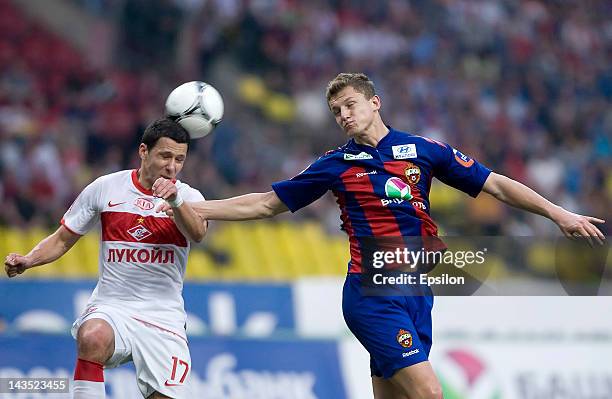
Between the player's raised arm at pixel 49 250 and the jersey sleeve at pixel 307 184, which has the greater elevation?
the jersey sleeve at pixel 307 184

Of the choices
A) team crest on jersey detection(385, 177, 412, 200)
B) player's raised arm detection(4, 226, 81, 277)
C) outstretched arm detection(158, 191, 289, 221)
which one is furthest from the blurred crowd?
team crest on jersey detection(385, 177, 412, 200)

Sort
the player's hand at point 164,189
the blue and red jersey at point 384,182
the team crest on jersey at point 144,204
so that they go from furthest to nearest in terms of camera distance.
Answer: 1. the team crest on jersey at point 144,204
2. the blue and red jersey at point 384,182
3. the player's hand at point 164,189

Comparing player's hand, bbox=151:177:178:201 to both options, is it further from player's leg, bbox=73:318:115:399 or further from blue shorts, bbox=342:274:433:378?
blue shorts, bbox=342:274:433:378

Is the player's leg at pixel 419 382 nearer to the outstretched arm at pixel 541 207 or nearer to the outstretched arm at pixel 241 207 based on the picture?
the outstretched arm at pixel 541 207

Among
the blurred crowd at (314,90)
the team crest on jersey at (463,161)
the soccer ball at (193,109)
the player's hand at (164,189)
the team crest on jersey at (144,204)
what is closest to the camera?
the player's hand at (164,189)

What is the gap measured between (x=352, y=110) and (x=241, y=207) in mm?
861

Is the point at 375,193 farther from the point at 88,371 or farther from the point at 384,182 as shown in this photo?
the point at 88,371

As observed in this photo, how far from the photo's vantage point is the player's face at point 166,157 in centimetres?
631

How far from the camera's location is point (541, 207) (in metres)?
6.08

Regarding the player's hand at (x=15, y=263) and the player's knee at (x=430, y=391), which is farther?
the player's hand at (x=15, y=263)

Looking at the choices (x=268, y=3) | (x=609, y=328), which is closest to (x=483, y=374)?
(x=609, y=328)

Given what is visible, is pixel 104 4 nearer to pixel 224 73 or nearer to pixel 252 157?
pixel 224 73

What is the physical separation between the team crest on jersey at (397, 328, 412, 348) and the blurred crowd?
710 centimetres

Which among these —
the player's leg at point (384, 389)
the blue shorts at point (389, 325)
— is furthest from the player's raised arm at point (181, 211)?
the player's leg at point (384, 389)
